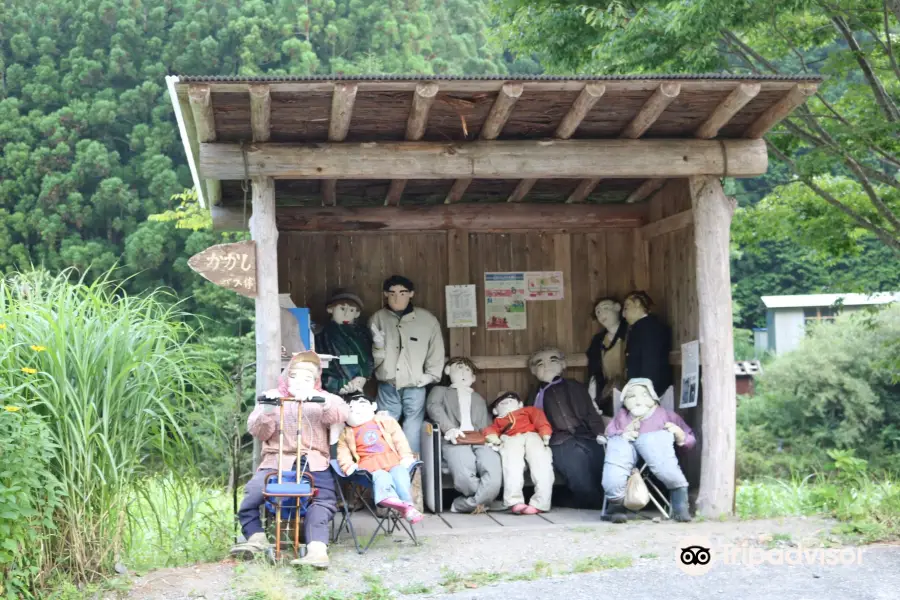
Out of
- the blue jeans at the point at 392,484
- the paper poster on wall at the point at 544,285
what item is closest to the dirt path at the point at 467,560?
the blue jeans at the point at 392,484

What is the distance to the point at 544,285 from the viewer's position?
356 inches

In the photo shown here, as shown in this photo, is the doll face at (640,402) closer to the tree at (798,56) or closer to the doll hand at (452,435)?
the doll hand at (452,435)

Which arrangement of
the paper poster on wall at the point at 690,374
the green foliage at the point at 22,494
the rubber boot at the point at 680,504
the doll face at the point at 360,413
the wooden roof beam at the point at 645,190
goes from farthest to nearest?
the wooden roof beam at the point at 645,190 → the paper poster on wall at the point at 690,374 → the rubber boot at the point at 680,504 → the doll face at the point at 360,413 → the green foliage at the point at 22,494

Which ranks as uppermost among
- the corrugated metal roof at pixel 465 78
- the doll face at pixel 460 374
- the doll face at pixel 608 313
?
the corrugated metal roof at pixel 465 78

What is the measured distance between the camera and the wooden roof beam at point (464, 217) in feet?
28.0

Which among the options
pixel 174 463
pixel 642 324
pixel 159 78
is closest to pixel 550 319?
pixel 642 324

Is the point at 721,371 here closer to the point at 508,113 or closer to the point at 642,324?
the point at 642,324

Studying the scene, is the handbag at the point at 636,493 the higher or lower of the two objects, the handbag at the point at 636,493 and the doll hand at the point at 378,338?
the lower

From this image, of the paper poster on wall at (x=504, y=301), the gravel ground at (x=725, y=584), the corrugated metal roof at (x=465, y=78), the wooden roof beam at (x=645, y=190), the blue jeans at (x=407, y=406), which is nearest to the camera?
the gravel ground at (x=725, y=584)

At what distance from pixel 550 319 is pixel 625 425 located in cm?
182

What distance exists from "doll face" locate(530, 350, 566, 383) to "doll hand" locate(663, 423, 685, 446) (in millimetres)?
1400

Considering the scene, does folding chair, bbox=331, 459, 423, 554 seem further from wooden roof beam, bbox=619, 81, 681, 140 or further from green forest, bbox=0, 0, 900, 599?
wooden roof beam, bbox=619, 81, 681, 140

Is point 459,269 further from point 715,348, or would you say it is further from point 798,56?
point 798,56

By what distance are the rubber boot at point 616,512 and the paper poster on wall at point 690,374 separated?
35.1 inches
